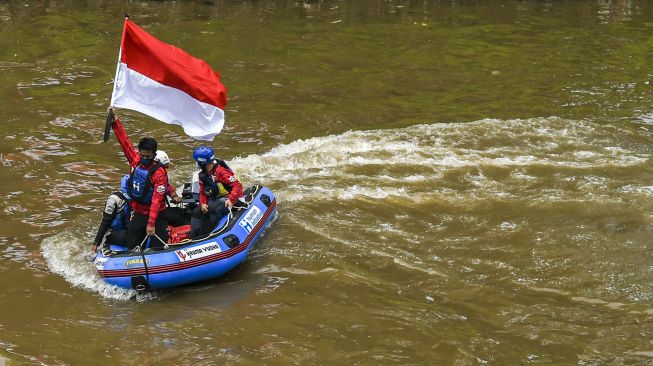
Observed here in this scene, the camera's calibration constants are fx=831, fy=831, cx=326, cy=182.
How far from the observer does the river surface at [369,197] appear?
9.37 meters

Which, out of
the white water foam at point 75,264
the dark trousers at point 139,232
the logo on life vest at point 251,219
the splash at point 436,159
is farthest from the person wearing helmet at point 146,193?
the splash at point 436,159

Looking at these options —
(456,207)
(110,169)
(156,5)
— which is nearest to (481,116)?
(456,207)

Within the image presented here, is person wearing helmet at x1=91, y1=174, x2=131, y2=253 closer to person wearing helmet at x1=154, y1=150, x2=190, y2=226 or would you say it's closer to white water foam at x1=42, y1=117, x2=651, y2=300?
white water foam at x1=42, y1=117, x2=651, y2=300

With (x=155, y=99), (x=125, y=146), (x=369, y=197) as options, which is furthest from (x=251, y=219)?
(x=369, y=197)

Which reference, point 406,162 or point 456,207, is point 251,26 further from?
point 456,207

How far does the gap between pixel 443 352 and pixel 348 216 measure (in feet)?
13.6

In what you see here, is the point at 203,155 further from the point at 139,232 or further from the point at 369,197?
the point at 369,197

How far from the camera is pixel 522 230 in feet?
39.8

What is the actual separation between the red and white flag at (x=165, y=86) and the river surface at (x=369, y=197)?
2055 mm

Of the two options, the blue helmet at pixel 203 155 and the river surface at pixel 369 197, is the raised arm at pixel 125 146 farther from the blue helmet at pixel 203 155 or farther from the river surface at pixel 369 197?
the river surface at pixel 369 197

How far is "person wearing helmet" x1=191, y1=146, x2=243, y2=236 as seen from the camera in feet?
37.7

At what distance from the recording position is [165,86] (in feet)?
37.6

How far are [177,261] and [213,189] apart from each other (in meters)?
1.72

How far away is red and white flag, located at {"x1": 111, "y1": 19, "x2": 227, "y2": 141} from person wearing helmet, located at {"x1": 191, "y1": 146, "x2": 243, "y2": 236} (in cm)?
33
